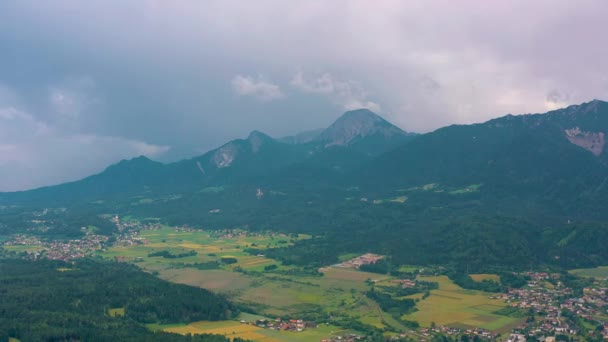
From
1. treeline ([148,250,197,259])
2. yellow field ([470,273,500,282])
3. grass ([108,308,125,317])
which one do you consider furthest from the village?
treeline ([148,250,197,259])

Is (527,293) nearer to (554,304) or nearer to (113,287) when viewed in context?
(554,304)

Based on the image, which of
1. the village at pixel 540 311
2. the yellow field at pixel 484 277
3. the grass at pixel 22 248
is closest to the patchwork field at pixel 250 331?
the village at pixel 540 311

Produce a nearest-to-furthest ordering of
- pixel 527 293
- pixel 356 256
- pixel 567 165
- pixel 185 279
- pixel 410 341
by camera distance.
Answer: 1. pixel 410 341
2. pixel 527 293
3. pixel 185 279
4. pixel 356 256
5. pixel 567 165

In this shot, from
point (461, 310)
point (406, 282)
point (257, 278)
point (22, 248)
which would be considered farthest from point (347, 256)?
point (22, 248)

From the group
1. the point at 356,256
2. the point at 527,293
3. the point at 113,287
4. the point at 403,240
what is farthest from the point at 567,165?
the point at 113,287

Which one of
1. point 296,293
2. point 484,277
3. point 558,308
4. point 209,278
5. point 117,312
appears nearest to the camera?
point 117,312

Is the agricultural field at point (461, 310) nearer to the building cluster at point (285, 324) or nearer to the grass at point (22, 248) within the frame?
the building cluster at point (285, 324)

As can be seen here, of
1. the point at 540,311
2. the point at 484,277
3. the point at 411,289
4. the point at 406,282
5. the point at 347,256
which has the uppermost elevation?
the point at 347,256

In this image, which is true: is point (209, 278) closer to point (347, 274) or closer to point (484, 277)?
point (347, 274)
